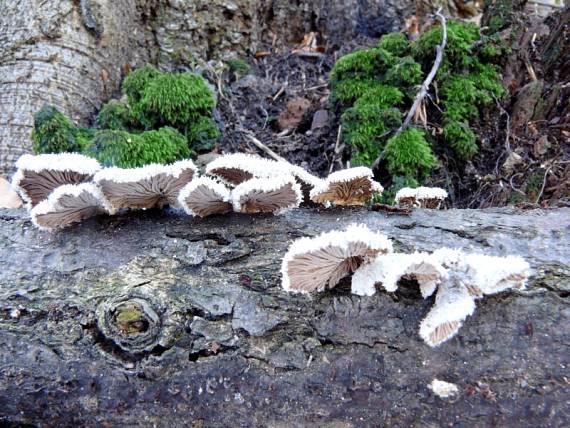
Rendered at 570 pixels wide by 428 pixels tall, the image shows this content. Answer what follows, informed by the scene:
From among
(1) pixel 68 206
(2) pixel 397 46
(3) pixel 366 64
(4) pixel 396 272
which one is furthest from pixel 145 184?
(2) pixel 397 46

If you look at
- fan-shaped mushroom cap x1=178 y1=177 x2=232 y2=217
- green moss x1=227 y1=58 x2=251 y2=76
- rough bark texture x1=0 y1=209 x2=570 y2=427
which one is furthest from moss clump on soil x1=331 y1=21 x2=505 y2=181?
fan-shaped mushroom cap x1=178 y1=177 x2=232 y2=217

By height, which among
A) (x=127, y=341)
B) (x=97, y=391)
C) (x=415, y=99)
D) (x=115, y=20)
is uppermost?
(x=115, y=20)

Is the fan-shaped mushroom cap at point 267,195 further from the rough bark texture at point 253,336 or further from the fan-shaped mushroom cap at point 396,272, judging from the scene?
the fan-shaped mushroom cap at point 396,272

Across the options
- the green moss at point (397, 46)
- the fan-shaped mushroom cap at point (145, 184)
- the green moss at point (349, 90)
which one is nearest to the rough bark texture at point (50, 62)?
the green moss at point (349, 90)

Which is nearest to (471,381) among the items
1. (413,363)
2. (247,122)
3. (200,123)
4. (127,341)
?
(413,363)

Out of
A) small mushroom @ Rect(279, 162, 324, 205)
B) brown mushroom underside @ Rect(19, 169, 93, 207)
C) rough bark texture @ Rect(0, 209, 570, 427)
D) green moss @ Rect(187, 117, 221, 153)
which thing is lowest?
rough bark texture @ Rect(0, 209, 570, 427)

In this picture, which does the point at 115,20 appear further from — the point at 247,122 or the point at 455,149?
the point at 455,149

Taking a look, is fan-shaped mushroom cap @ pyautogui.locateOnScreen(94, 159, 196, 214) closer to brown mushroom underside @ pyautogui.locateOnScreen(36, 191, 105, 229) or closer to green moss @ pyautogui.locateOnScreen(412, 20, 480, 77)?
brown mushroom underside @ pyautogui.locateOnScreen(36, 191, 105, 229)
